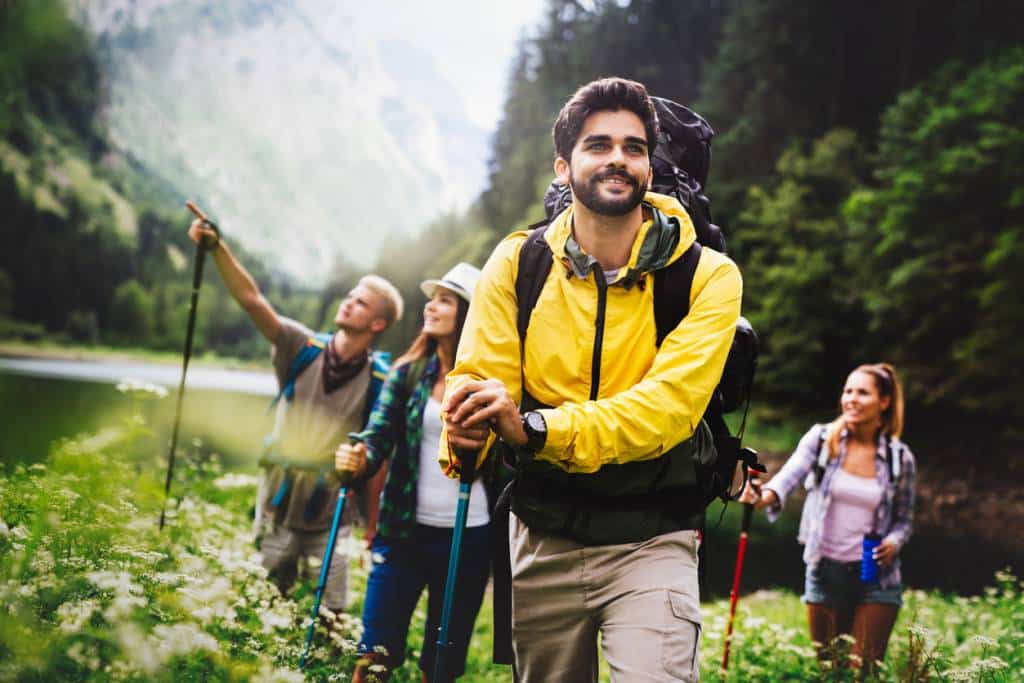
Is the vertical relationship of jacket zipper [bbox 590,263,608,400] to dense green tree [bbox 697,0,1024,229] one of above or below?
below

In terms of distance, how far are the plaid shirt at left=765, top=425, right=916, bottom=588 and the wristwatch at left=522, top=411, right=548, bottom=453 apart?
3162mm

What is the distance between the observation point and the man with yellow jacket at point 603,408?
2344 mm

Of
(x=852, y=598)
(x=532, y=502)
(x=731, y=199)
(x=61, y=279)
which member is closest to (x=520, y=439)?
(x=532, y=502)

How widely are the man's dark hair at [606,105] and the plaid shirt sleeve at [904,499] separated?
364cm

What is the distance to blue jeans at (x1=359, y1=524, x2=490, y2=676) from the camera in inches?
164

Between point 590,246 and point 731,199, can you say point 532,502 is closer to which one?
point 590,246

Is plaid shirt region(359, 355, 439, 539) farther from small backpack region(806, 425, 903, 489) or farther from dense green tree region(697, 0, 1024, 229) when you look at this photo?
dense green tree region(697, 0, 1024, 229)

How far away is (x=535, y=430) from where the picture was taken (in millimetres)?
2295

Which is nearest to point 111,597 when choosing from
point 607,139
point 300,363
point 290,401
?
point 607,139

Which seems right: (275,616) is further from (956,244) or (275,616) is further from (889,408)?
(956,244)

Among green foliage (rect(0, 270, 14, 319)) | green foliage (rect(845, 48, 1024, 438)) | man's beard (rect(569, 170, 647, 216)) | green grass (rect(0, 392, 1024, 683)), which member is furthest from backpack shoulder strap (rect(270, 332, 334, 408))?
green foliage (rect(0, 270, 14, 319))

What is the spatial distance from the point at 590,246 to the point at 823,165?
32.7 m

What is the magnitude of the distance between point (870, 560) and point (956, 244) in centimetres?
2077

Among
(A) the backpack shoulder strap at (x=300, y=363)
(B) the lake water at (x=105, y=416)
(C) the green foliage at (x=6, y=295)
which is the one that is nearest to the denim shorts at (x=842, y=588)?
(A) the backpack shoulder strap at (x=300, y=363)
